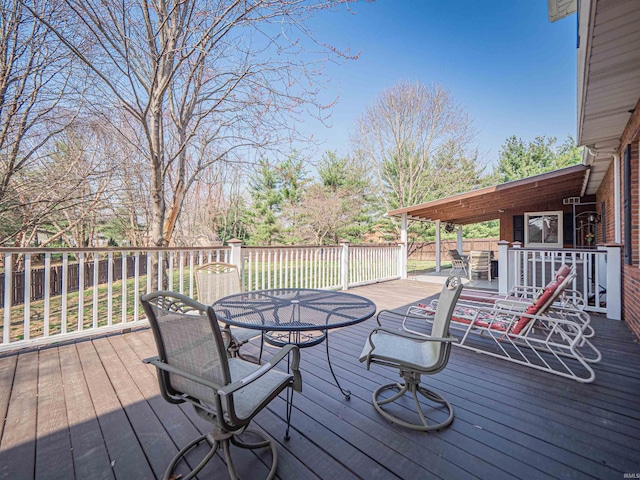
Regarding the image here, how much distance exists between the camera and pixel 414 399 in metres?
1.97

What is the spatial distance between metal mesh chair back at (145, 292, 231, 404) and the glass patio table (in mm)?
488

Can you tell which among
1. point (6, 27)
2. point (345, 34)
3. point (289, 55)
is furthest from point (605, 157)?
point (6, 27)

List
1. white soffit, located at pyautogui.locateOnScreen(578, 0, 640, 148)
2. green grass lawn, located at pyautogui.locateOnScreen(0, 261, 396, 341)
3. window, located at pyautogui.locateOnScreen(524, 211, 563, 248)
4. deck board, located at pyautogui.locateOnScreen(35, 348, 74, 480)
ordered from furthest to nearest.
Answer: window, located at pyautogui.locateOnScreen(524, 211, 563, 248) < green grass lawn, located at pyautogui.locateOnScreen(0, 261, 396, 341) < white soffit, located at pyautogui.locateOnScreen(578, 0, 640, 148) < deck board, located at pyautogui.locateOnScreen(35, 348, 74, 480)

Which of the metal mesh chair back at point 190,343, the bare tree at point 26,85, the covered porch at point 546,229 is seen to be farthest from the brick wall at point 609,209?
the bare tree at point 26,85

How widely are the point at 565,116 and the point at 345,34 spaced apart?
2029 centimetres

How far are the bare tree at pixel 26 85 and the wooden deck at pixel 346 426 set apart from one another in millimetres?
3202

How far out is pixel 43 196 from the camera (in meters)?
4.91

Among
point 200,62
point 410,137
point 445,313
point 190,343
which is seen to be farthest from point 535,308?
point 410,137

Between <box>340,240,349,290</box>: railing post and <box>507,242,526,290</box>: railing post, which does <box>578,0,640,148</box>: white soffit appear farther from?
<box>340,240,349,290</box>: railing post

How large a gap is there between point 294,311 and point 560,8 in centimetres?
554

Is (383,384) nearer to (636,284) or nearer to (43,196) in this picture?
(636,284)

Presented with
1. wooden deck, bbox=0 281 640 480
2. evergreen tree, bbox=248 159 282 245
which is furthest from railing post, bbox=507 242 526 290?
evergreen tree, bbox=248 159 282 245

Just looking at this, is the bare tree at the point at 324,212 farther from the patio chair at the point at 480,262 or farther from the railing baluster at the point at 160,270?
the railing baluster at the point at 160,270

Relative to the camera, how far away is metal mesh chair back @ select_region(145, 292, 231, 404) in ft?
4.13
